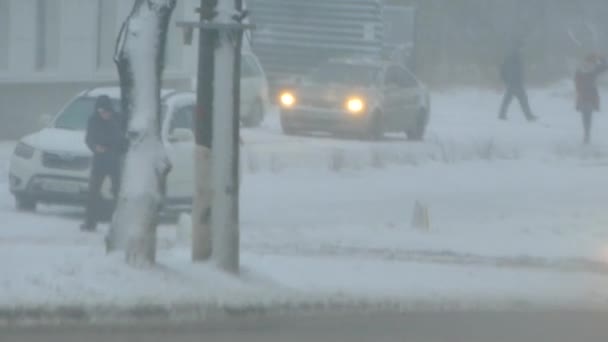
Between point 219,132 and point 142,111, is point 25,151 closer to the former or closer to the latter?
point 142,111

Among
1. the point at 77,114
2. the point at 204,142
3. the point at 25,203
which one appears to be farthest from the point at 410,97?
the point at 204,142

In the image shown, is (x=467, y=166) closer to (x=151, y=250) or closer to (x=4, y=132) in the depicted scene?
(x=4, y=132)

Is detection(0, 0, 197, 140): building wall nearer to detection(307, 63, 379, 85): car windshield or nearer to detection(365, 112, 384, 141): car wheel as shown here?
detection(307, 63, 379, 85): car windshield

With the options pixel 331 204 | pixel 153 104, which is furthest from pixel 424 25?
pixel 153 104

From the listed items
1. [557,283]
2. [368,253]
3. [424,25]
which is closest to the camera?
[557,283]

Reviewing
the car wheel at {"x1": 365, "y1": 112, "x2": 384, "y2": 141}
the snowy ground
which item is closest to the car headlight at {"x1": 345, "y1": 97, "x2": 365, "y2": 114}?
the car wheel at {"x1": 365, "y1": 112, "x2": 384, "y2": 141}

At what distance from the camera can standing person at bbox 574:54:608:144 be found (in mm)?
26359

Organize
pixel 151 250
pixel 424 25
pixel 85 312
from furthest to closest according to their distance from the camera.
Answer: pixel 424 25, pixel 151 250, pixel 85 312

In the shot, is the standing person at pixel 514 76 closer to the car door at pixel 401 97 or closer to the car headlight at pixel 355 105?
the car door at pixel 401 97

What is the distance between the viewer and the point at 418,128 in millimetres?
28500

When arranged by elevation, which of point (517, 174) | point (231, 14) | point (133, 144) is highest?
point (231, 14)

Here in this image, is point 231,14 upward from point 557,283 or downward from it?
upward

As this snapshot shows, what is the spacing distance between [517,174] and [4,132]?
368 inches

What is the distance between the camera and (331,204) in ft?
61.3
